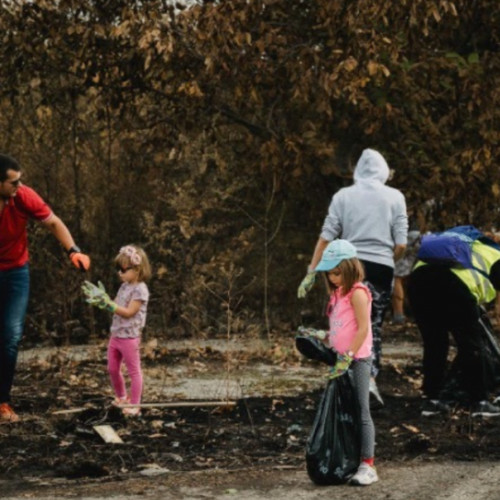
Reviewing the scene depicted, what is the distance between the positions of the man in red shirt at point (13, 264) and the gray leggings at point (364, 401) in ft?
8.39

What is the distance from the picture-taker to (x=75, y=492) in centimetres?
613

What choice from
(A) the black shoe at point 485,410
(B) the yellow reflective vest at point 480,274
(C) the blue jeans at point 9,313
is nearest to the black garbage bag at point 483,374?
(A) the black shoe at point 485,410

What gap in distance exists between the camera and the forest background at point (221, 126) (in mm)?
12156

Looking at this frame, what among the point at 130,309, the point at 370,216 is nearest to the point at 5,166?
the point at 130,309

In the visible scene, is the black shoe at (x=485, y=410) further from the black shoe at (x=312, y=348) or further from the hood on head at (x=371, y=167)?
the black shoe at (x=312, y=348)

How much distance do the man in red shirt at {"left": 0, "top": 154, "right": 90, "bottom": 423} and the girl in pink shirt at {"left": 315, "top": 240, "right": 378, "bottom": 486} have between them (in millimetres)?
2379

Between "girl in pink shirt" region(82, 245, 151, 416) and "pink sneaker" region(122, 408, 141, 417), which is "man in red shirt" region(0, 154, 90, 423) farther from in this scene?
"pink sneaker" region(122, 408, 141, 417)

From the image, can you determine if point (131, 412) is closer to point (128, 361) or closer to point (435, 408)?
point (128, 361)

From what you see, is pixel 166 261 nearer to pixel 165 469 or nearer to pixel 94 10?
pixel 94 10

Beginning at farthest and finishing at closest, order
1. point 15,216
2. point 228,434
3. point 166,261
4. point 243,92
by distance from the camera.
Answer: point 166,261, point 243,92, point 15,216, point 228,434

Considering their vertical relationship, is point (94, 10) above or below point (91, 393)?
above

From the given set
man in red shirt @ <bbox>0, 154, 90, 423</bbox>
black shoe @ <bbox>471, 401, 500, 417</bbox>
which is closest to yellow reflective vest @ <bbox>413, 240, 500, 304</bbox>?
black shoe @ <bbox>471, 401, 500, 417</bbox>

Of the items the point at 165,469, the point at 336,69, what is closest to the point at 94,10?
the point at 336,69

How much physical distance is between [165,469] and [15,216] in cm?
246
